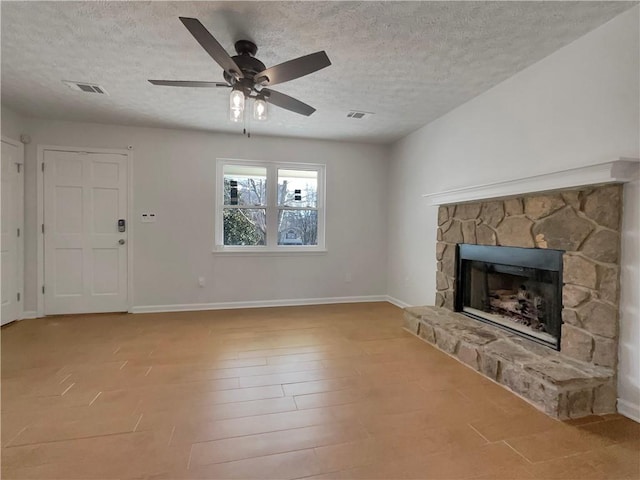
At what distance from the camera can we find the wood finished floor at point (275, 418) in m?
1.51

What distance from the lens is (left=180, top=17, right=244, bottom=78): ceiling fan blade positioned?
158 cm

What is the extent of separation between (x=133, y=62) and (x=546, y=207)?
11.3 feet

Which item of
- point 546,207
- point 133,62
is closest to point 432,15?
point 546,207

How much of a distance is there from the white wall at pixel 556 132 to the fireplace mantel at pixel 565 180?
160 mm

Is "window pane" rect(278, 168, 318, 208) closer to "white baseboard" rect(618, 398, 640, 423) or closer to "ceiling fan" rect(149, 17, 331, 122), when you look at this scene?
"ceiling fan" rect(149, 17, 331, 122)

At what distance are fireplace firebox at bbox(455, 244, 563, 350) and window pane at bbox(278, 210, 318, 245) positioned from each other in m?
2.20

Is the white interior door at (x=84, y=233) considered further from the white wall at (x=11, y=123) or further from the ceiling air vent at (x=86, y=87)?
the ceiling air vent at (x=86, y=87)

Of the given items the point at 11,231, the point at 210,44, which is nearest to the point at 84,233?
the point at 11,231

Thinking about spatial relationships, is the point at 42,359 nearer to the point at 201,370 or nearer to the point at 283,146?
the point at 201,370

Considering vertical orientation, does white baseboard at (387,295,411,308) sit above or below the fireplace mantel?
below

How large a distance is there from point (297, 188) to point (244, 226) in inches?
38.6

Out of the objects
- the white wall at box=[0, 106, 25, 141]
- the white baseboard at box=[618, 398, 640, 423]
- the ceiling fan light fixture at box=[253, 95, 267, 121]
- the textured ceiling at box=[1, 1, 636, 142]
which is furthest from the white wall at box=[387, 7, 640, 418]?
the white wall at box=[0, 106, 25, 141]

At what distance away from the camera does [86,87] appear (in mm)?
3041

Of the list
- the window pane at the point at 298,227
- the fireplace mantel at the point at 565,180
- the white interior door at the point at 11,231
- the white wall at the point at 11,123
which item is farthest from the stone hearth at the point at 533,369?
the white wall at the point at 11,123
